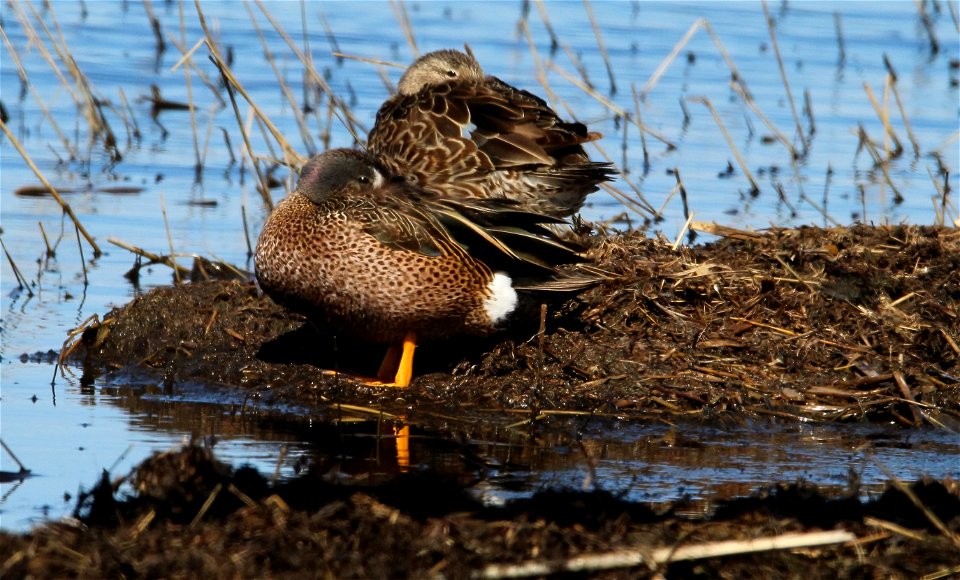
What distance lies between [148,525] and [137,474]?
0.22m

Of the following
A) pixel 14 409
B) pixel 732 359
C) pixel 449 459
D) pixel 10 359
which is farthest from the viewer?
pixel 10 359

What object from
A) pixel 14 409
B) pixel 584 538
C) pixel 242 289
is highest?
pixel 242 289

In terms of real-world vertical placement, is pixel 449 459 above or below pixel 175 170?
below

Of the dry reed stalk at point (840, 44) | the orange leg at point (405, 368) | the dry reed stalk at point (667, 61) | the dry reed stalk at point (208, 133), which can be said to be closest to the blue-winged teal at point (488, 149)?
the orange leg at point (405, 368)

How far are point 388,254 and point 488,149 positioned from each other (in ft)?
4.35

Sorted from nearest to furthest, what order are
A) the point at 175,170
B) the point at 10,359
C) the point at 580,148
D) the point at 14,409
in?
the point at 14,409
the point at 10,359
the point at 580,148
the point at 175,170

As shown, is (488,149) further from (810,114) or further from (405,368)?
(810,114)

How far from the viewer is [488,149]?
6699mm

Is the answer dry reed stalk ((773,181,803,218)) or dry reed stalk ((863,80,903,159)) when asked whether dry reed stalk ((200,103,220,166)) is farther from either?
dry reed stalk ((863,80,903,159))

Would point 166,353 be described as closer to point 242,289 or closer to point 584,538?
point 242,289

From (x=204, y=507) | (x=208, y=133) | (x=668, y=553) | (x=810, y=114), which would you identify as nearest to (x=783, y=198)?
(x=810, y=114)

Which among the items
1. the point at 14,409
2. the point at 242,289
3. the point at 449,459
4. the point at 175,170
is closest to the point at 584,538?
the point at 449,459

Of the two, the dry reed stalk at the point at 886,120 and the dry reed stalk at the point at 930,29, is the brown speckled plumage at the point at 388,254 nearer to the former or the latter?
the dry reed stalk at the point at 886,120

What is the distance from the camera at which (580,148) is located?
689cm
